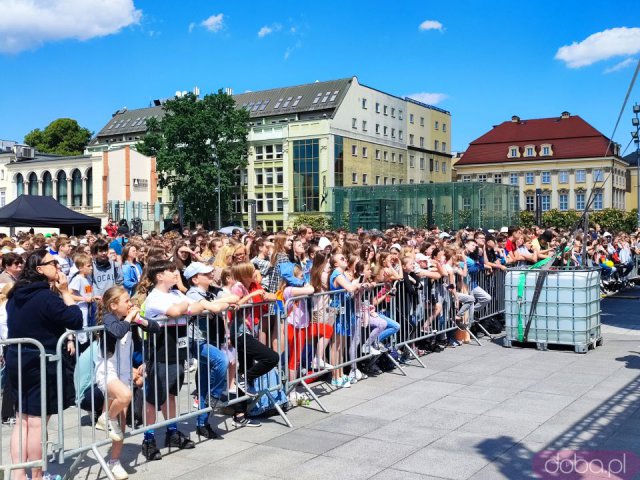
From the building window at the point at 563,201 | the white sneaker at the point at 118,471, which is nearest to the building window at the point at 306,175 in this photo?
the building window at the point at 563,201

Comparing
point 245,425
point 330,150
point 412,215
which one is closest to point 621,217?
point 330,150

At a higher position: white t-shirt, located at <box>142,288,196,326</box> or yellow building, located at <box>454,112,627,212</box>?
yellow building, located at <box>454,112,627,212</box>

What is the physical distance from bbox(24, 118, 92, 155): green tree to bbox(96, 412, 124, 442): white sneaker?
88540 mm

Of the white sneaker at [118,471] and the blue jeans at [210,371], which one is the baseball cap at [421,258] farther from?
the white sneaker at [118,471]

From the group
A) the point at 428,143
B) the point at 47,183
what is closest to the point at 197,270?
the point at 47,183

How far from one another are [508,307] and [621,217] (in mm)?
77888

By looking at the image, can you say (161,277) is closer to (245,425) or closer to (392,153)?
(245,425)

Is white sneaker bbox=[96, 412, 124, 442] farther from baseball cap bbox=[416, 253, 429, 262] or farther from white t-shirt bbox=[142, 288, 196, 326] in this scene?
baseball cap bbox=[416, 253, 429, 262]

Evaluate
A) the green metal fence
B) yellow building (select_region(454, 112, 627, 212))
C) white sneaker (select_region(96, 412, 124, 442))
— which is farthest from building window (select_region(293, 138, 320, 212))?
white sneaker (select_region(96, 412, 124, 442))

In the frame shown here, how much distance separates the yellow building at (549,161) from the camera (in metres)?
95.2

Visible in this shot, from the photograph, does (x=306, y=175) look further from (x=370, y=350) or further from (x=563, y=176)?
(x=370, y=350)

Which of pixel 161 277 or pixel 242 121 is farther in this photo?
pixel 242 121

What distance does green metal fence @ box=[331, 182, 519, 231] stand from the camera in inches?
1966

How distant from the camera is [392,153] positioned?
85375mm
